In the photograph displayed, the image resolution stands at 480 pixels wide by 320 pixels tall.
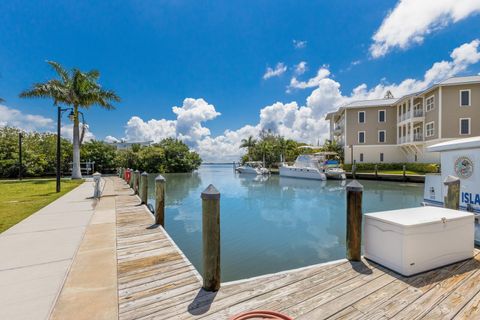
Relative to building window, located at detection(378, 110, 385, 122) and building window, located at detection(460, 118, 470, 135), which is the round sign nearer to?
building window, located at detection(460, 118, 470, 135)

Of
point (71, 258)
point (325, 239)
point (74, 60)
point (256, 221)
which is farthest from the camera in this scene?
point (74, 60)

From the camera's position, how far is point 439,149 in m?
5.73

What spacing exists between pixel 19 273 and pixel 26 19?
44.1 feet

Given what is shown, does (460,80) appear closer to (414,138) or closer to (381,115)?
(414,138)

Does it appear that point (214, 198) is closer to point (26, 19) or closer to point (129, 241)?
point (129, 241)

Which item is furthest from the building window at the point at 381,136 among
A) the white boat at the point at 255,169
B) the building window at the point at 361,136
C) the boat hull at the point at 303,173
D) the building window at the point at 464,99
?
the white boat at the point at 255,169

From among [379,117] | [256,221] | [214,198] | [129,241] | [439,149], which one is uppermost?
[379,117]

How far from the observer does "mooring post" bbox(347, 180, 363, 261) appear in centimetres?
321

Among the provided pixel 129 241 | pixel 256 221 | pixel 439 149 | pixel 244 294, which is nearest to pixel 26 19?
pixel 129 241

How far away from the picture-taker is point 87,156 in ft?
99.1

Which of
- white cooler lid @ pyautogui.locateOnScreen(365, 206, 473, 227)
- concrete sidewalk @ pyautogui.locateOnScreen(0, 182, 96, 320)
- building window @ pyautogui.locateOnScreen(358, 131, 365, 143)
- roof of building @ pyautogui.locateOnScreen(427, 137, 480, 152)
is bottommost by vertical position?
concrete sidewalk @ pyautogui.locateOnScreen(0, 182, 96, 320)

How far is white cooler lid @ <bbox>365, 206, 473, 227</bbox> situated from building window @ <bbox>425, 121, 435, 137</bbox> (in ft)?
82.4

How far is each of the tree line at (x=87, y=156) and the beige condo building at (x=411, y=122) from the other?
1059 inches

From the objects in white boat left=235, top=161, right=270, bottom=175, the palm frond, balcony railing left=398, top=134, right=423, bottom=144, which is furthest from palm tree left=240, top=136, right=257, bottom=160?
the palm frond
